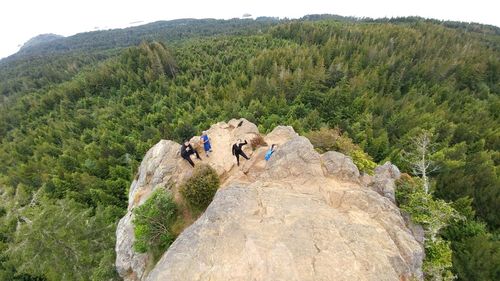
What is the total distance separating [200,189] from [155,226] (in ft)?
10.6

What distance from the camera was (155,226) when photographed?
50.5ft

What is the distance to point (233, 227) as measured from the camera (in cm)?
1192

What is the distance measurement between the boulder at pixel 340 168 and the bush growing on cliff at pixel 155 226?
9794mm

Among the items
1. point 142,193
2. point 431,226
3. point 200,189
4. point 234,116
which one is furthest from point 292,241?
point 234,116

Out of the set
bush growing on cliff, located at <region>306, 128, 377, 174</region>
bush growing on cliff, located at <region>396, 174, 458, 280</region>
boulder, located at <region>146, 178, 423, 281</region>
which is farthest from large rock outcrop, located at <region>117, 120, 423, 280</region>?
bush growing on cliff, located at <region>306, 128, 377, 174</region>

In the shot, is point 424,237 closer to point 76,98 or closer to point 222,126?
point 222,126

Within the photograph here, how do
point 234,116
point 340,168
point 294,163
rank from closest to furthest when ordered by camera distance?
point 294,163
point 340,168
point 234,116

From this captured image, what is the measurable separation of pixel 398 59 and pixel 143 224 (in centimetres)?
6637

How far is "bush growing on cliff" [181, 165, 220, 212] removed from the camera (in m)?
15.7

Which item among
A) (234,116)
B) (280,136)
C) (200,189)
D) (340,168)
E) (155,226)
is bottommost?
(234,116)

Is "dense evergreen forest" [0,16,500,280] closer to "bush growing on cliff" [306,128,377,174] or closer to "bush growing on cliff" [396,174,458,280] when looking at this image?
"bush growing on cliff" [306,128,377,174]

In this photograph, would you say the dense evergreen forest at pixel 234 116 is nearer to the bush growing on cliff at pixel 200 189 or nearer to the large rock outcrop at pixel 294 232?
the large rock outcrop at pixel 294 232

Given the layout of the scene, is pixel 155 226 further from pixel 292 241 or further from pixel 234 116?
pixel 234 116

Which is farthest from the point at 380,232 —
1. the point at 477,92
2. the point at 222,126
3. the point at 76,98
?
the point at 76,98
